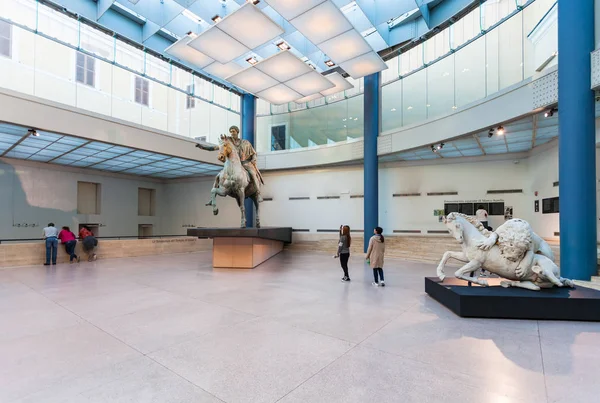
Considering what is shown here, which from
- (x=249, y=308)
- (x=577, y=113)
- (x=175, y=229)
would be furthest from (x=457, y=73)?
(x=175, y=229)

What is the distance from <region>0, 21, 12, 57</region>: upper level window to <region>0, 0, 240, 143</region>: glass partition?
0.09 m

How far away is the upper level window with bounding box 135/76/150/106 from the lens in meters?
14.8

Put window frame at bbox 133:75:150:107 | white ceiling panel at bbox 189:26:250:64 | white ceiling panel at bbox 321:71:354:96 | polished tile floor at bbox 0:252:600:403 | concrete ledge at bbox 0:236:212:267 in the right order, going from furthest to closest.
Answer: window frame at bbox 133:75:150:107, white ceiling panel at bbox 321:71:354:96, concrete ledge at bbox 0:236:212:267, white ceiling panel at bbox 189:26:250:64, polished tile floor at bbox 0:252:600:403

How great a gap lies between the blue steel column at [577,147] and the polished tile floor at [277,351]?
3.33 metres

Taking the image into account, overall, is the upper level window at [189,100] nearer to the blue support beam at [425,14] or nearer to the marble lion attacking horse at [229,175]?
the marble lion attacking horse at [229,175]

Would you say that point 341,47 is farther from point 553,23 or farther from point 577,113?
point 577,113

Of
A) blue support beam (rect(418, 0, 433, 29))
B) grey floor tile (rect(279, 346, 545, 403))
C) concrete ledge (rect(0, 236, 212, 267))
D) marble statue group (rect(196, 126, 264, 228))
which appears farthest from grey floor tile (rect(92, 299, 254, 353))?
blue support beam (rect(418, 0, 433, 29))

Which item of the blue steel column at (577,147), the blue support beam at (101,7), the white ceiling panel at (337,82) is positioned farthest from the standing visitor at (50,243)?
the blue steel column at (577,147)

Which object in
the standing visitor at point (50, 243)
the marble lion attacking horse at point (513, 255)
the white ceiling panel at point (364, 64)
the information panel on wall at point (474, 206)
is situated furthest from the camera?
the information panel on wall at point (474, 206)

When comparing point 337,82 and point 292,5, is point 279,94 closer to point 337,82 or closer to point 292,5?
point 337,82

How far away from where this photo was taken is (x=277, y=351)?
3.50 m

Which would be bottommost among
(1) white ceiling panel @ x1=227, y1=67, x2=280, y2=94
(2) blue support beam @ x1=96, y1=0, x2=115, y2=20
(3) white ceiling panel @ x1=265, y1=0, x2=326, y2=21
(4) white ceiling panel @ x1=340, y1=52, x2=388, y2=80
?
(1) white ceiling panel @ x1=227, y1=67, x2=280, y2=94

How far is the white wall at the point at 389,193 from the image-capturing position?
1400 cm

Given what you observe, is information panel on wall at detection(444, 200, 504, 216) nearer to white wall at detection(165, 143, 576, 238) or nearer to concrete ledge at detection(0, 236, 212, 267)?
white wall at detection(165, 143, 576, 238)
